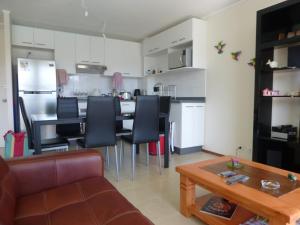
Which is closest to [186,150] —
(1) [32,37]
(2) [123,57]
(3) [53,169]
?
(3) [53,169]

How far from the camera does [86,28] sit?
4.41 metres

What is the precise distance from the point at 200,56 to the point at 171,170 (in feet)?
6.61

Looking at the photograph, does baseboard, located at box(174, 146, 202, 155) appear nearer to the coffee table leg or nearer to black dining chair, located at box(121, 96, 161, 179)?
black dining chair, located at box(121, 96, 161, 179)

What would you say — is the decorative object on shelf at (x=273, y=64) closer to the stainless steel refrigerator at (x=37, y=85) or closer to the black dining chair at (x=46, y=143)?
the black dining chair at (x=46, y=143)

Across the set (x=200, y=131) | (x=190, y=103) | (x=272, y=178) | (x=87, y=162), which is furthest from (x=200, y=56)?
(x=87, y=162)

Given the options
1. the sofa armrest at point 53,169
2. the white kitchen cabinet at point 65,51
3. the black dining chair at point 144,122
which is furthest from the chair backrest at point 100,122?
the white kitchen cabinet at point 65,51

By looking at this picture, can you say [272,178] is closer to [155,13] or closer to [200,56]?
[200,56]

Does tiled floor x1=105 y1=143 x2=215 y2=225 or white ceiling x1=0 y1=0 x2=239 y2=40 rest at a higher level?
white ceiling x1=0 y1=0 x2=239 y2=40

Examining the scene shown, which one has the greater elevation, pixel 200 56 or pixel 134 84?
pixel 200 56

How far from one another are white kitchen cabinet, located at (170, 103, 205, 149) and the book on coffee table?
184 cm

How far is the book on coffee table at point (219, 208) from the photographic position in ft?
5.19

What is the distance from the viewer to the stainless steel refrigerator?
13.0 ft

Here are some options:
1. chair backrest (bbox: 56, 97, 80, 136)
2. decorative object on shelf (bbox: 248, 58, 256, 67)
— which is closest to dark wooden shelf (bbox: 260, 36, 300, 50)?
decorative object on shelf (bbox: 248, 58, 256, 67)

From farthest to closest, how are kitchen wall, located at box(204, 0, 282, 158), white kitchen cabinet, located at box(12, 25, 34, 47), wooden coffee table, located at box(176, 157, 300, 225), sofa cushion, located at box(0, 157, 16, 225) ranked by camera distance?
1. white kitchen cabinet, located at box(12, 25, 34, 47)
2. kitchen wall, located at box(204, 0, 282, 158)
3. wooden coffee table, located at box(176, 157, 300, 225)
4. sofa cushion, located at box(0, 157, 16, 225)
